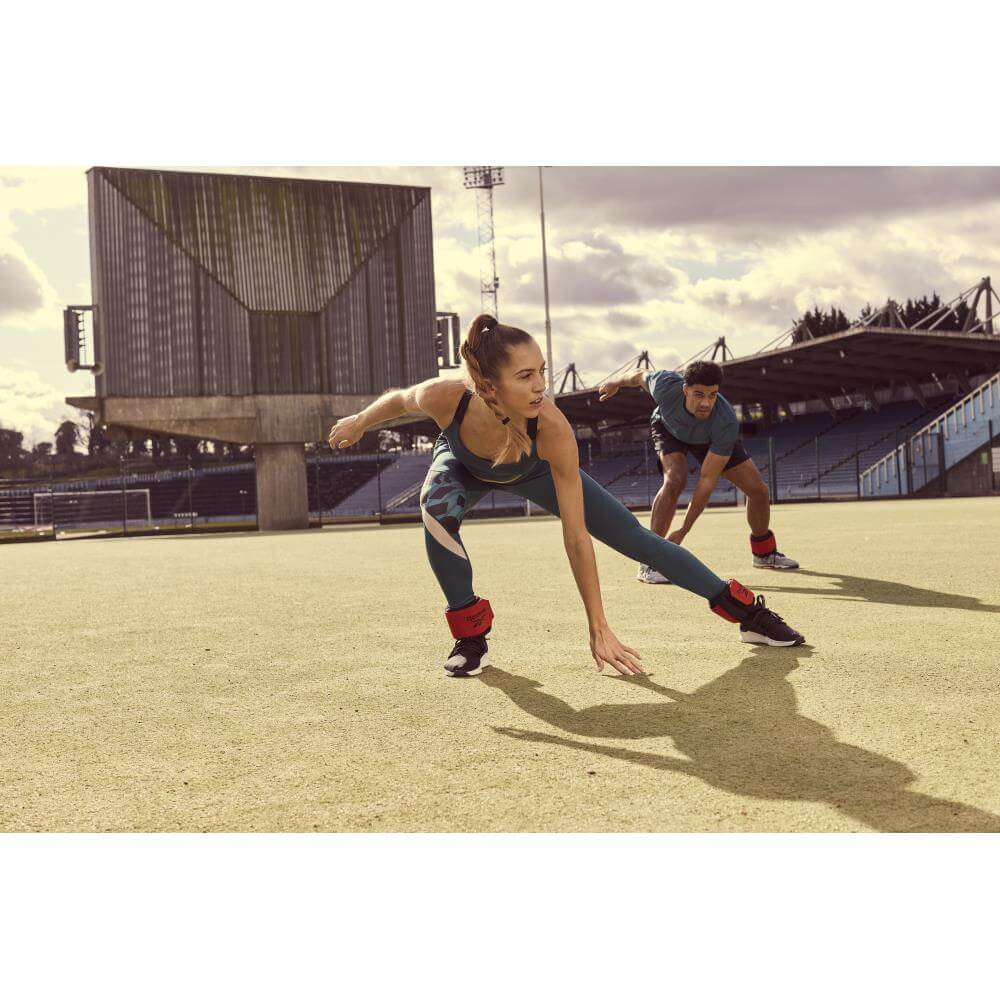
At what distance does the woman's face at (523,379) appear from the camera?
144 inches

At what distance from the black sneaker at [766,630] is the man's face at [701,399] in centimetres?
287

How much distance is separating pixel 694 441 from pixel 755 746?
16.6 feet

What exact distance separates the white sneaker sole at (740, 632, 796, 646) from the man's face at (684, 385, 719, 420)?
2914 millimetres

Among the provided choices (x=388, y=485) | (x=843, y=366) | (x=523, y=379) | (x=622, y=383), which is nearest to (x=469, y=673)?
(x=523, y=379)

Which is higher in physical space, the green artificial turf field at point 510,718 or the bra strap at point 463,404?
the bra strap at point 463,404

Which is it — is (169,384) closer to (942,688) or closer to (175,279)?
(175,279)

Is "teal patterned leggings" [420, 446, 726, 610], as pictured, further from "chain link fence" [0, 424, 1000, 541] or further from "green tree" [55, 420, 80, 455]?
"green tree" [55, 420, 80, 455]

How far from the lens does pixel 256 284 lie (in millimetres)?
30875

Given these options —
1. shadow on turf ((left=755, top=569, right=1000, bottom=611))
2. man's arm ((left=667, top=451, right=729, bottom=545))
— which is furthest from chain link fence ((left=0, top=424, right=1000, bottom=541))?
shadow on turf ((left=755, top=569, right=1000, bottom=611))

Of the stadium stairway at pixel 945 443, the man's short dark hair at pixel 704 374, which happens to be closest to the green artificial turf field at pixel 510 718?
the man's short dark hair at pixel 704 374

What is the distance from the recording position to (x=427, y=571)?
9.98 metres

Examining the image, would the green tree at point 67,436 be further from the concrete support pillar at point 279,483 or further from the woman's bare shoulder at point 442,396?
the woman's bare shoulder at point 442,396

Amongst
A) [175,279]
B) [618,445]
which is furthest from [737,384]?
[175,279]

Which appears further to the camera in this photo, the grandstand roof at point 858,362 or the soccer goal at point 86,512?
the soccer goal at point 86,512
